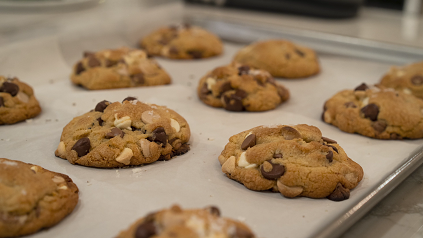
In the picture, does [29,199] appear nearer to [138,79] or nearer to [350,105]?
[138,79]

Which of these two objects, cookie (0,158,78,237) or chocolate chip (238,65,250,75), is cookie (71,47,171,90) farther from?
cookie (0,158,78,237)

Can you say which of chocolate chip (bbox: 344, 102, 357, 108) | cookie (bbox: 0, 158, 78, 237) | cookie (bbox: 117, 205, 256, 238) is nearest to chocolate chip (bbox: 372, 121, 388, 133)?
chocolate chip (bbox: 344, 102, 357, 108)

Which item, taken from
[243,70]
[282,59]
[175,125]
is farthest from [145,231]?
[282,59]

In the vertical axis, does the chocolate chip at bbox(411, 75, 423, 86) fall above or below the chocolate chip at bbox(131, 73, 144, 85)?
above

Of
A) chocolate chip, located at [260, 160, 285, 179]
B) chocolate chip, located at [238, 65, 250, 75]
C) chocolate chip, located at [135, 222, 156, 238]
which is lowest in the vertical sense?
chocolate chip, located at [260, 160, 285, 179]

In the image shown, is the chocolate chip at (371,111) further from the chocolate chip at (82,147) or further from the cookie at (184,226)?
the chocolate chip at (82,147)

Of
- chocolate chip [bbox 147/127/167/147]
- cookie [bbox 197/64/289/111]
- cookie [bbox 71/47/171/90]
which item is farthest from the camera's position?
cookie [bbox 71/47/171/90]

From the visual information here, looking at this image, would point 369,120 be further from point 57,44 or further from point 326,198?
point 57,44
